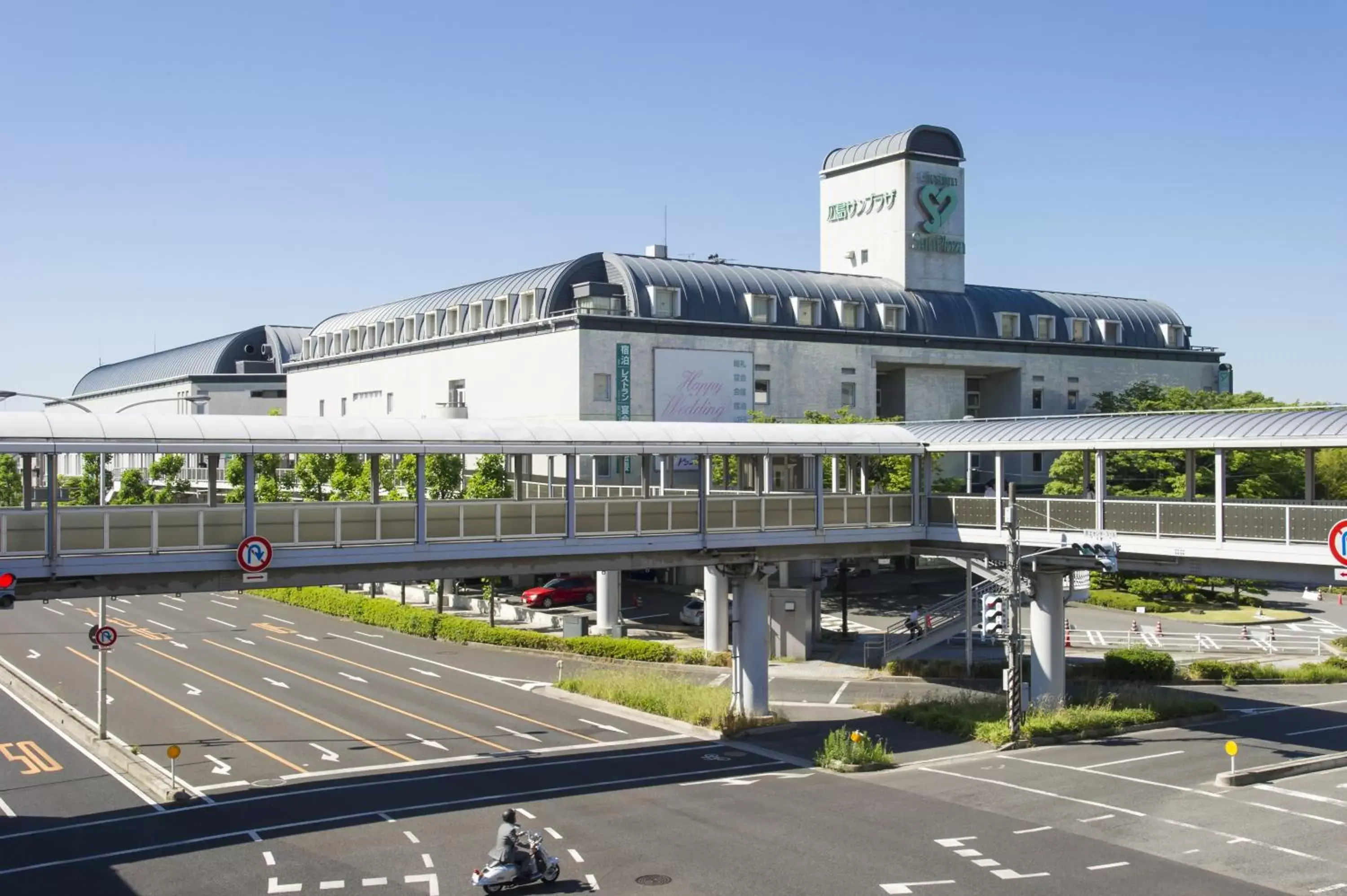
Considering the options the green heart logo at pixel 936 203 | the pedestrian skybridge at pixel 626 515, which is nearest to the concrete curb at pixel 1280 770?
the pedestrian skybridge at pixel 626 515

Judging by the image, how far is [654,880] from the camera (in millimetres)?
22406

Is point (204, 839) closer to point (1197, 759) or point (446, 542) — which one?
point (446, 542)

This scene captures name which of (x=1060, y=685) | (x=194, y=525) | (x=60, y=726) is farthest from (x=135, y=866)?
(x=1060, y=685)

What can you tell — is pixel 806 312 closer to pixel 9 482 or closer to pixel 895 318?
pixel 895 318

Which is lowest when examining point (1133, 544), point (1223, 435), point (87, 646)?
point (87, 646)

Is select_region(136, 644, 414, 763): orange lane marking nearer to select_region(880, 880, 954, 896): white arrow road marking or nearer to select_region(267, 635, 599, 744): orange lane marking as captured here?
select_region(267, 635, 599, 744): orange lane marking

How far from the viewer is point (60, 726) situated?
3884cm

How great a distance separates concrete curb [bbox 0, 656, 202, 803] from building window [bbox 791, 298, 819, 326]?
44006 mm

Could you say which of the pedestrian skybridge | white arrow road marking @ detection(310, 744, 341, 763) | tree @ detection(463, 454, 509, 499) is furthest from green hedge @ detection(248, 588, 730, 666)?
the pedestrian skybridge

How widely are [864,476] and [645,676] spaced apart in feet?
33.2

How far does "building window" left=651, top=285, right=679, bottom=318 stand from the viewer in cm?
7006

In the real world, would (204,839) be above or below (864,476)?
below

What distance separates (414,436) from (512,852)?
13.0m

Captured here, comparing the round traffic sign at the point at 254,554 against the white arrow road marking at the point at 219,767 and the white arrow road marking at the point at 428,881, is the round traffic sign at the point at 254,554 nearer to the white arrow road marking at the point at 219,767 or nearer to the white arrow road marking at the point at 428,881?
the white arrow road marking at the point at 219,767
